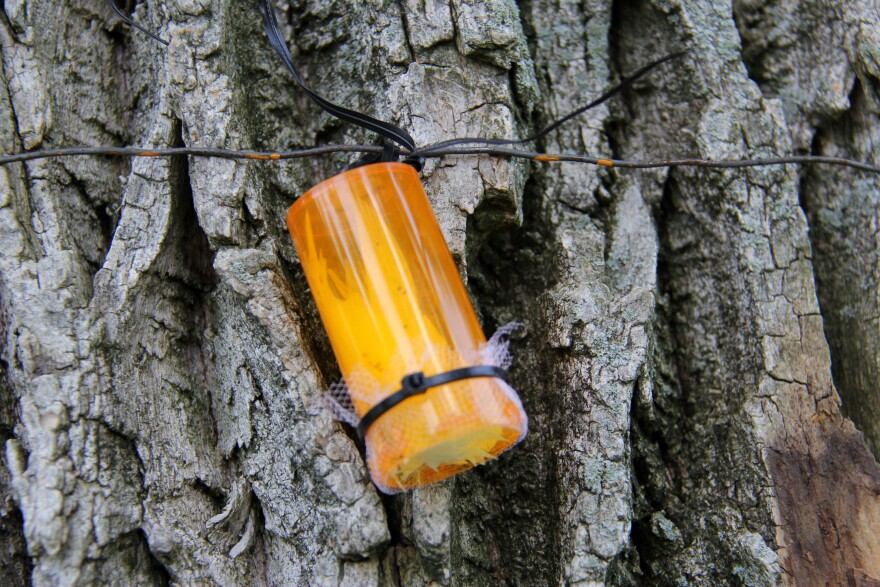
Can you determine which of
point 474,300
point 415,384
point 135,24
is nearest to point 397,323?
point 415,384

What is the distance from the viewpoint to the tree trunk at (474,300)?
5.79ft

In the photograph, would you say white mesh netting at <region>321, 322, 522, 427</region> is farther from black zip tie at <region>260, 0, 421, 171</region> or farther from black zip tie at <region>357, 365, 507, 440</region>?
black zip tie at <region>260, 0, 421, 171</region>

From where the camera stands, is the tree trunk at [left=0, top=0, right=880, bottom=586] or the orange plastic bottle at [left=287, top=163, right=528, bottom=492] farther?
the tree trunk at [left=0, top=0, right=880, bottom=586]

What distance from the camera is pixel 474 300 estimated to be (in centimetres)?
210

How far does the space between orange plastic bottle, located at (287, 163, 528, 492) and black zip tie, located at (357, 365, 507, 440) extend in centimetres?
1

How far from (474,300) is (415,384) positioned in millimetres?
621

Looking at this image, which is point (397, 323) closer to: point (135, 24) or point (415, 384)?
point (415, 384)

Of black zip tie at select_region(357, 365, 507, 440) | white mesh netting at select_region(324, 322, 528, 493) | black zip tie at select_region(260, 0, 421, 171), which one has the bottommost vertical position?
white mesh netting at select_region(324, 322, 528, 493)

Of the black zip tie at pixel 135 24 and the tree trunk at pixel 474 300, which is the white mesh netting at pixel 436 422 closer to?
the tree trunk at pixel 474 300

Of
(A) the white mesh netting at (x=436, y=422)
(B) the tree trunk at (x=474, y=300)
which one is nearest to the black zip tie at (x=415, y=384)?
(A) the white mesh netting at (x=436, y=422)

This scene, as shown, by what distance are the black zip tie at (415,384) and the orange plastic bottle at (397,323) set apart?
0.01 meters

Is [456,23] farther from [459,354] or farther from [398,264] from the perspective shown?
[459,354]

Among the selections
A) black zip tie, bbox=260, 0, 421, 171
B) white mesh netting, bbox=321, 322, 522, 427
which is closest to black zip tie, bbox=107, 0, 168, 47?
black zip tie, bbox=260, 0, 421, 171

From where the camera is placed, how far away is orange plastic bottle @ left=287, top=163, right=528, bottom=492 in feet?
5.09
